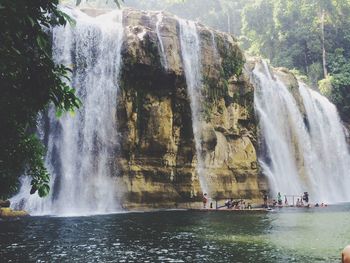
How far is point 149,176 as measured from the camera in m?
31.9

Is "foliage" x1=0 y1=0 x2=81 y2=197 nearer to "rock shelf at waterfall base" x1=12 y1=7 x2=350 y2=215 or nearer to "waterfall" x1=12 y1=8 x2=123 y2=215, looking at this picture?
"rock shelf at waterfall base" x1=12 y1=7 x2=350 y2=215

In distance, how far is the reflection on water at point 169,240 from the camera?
13.5 meters

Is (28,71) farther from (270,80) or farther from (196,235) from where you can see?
(270,80)

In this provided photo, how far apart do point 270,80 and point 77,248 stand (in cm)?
3483

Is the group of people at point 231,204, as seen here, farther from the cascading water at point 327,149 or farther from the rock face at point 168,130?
the cascading water at point 327,149

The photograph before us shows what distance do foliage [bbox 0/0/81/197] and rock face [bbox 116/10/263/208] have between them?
25771 mm

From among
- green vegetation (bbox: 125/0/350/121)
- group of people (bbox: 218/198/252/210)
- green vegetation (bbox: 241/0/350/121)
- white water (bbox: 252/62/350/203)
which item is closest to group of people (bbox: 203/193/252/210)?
group of people (bbox: 218/198/252/210)

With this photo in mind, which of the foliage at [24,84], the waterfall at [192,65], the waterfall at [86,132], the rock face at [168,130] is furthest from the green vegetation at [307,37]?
the foliage at [24,84]

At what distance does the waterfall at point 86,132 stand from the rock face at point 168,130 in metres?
0.88

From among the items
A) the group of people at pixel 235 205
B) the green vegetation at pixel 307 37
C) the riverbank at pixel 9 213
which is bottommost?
the riverbank at pixel 9 213

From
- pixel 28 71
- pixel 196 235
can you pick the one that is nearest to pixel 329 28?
pixel 196 235

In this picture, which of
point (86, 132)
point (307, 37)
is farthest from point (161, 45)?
point (307, 37)

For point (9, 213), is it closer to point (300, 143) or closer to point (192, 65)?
point (192, 65)

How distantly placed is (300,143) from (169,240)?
1282 inches
